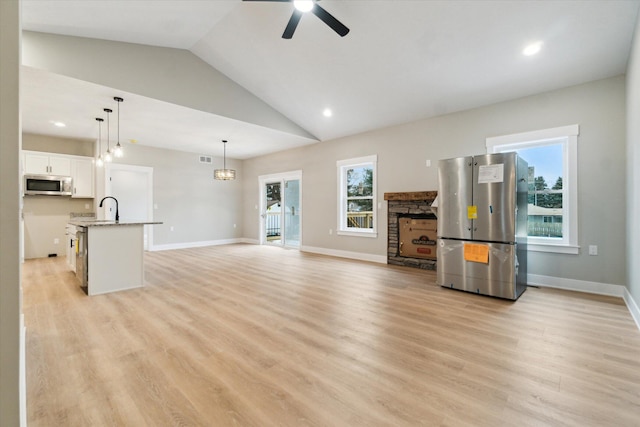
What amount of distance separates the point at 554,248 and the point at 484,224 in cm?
127

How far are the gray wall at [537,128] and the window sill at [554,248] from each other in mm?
59

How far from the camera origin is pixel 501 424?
146 cm

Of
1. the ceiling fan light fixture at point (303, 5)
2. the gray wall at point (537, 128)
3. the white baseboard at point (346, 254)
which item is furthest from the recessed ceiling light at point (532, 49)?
the white baseboard at point (346, 254)

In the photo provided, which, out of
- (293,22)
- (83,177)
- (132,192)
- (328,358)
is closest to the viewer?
(328,358)

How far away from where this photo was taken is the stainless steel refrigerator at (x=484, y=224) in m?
3.45

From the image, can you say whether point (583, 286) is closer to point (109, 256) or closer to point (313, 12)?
point (313, 12)

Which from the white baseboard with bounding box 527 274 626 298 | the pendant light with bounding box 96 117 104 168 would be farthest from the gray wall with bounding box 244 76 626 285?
the pendant light with bounding box 96 117 104 168

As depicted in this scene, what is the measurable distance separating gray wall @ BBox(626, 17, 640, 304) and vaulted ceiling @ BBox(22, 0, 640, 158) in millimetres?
413

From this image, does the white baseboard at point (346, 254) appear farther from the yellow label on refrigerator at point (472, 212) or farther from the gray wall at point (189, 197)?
the gray wall at point (189, 197)

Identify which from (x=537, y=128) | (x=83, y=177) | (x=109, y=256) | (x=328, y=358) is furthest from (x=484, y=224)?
(x=83, y=177)

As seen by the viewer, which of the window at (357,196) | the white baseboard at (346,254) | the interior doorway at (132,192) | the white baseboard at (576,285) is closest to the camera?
the white baseboard at (576,285)

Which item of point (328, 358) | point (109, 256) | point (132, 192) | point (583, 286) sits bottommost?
point (328, 358)

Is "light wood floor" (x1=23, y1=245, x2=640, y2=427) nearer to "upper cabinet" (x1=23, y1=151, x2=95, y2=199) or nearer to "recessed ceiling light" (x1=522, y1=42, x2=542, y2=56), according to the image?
"recessed ceiling light" (x1=522, y1=42, x2=542, y2=56)

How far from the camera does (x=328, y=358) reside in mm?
2100
